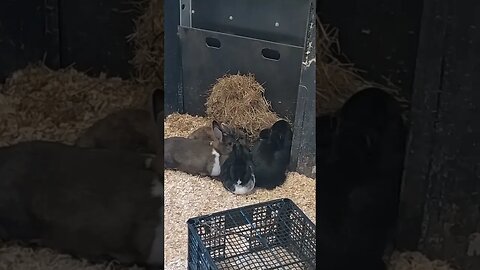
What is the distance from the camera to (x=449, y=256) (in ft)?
2.76

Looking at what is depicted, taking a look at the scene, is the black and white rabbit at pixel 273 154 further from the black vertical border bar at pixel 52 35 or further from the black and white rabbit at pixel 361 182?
the black vertical border bar at pixel 52 35

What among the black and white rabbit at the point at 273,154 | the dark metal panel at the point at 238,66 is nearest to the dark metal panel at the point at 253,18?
the dark metal panel at the point at 238,66

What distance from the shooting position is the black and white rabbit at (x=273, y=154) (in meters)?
1.13

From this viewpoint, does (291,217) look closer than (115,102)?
No

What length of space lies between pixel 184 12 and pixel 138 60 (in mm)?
229

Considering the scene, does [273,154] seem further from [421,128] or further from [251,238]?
[421,128]

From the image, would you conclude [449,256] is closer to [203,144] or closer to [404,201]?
[404,201]

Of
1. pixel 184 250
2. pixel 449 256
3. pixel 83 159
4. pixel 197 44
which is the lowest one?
pixel 184 250

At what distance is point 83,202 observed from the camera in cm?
88

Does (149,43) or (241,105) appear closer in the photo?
(149,43)

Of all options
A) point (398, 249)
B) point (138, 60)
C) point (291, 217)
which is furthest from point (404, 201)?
point (138, 60)

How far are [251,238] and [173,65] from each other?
35 centimetres

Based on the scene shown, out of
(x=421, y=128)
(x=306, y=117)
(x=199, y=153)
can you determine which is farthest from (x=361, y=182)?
(x=199, y=153)

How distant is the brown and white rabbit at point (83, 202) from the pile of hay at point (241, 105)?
297 mm
